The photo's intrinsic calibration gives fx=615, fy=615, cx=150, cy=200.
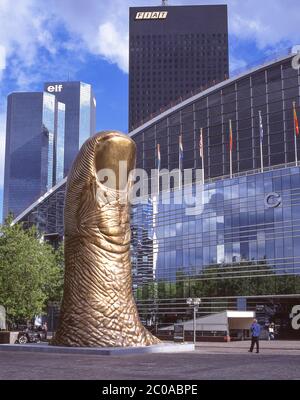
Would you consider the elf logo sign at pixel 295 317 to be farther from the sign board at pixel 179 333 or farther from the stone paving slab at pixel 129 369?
the stone paving slab at pixel 129 369

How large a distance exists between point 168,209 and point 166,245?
3772 millimetres

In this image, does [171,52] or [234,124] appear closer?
[234,124]

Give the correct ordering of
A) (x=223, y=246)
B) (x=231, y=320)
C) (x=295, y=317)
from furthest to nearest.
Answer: (x=223, y=246) < (x=295, y=317) < (x=231, y=320)

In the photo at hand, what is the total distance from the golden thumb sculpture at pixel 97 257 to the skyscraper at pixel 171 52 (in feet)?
435

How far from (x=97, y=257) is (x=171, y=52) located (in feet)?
476

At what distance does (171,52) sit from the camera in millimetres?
159750

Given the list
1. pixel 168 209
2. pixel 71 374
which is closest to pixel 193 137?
pixel 168 209

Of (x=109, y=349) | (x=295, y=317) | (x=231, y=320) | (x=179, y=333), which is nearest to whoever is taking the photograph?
(x=109, y=349)

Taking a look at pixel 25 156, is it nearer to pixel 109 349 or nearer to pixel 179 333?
pixel 179 333

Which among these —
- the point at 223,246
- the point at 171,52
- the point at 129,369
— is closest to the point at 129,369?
the point at 129,369

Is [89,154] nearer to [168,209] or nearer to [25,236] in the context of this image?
[25,236]

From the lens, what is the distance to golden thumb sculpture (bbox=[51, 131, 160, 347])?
20.3m

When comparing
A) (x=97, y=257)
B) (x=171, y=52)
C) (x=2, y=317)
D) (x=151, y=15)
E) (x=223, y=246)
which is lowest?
(x=2, y=317)

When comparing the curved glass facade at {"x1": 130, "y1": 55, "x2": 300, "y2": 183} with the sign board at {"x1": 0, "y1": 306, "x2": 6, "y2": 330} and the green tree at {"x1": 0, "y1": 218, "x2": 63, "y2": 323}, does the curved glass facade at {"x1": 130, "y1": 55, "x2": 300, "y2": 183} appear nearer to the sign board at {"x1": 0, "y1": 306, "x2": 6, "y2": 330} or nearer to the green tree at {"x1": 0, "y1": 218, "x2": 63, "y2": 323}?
the green tree at {"x1": 0, "y1": 218, "x2": 63, "y2": 323}
